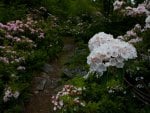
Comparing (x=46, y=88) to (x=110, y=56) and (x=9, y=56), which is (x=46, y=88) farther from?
(x=110, y=56)

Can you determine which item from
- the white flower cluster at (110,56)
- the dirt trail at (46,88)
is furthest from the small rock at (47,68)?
the white flower cluster at (110,56)

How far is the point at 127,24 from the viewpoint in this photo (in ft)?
41.8

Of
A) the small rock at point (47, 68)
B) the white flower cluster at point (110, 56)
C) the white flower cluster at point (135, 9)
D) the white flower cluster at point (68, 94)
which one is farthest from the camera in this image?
the small rock at point (47, 68)

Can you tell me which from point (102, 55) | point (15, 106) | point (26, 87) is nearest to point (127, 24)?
point (26, 87)

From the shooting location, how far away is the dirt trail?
8477mm

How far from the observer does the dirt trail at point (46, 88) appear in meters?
8.48

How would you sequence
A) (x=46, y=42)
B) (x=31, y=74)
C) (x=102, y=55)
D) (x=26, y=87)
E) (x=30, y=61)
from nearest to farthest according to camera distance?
1. (x=102, y=55)
2. (x=26, y=87)
3. (x=31, y=74)
4. (x=30, y=61)
5. (x=46, y=42)

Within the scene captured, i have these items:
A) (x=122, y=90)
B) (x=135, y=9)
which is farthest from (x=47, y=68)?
(x=122, y=90)

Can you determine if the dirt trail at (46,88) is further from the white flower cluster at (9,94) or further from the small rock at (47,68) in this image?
the white flower cluster at (9,94)

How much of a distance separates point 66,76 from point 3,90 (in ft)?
7.49

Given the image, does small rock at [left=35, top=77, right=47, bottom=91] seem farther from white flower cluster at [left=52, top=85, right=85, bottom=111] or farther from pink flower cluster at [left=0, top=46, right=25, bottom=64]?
white flower cluster at [left=52, top=85, right=85, bottom=111]

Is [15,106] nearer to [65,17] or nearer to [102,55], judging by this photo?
[102,55]

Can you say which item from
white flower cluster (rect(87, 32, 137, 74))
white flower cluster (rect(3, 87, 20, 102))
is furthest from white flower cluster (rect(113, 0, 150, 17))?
white flower cluster (rect(87, 32, 137, 74))

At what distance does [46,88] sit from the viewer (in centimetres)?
948
